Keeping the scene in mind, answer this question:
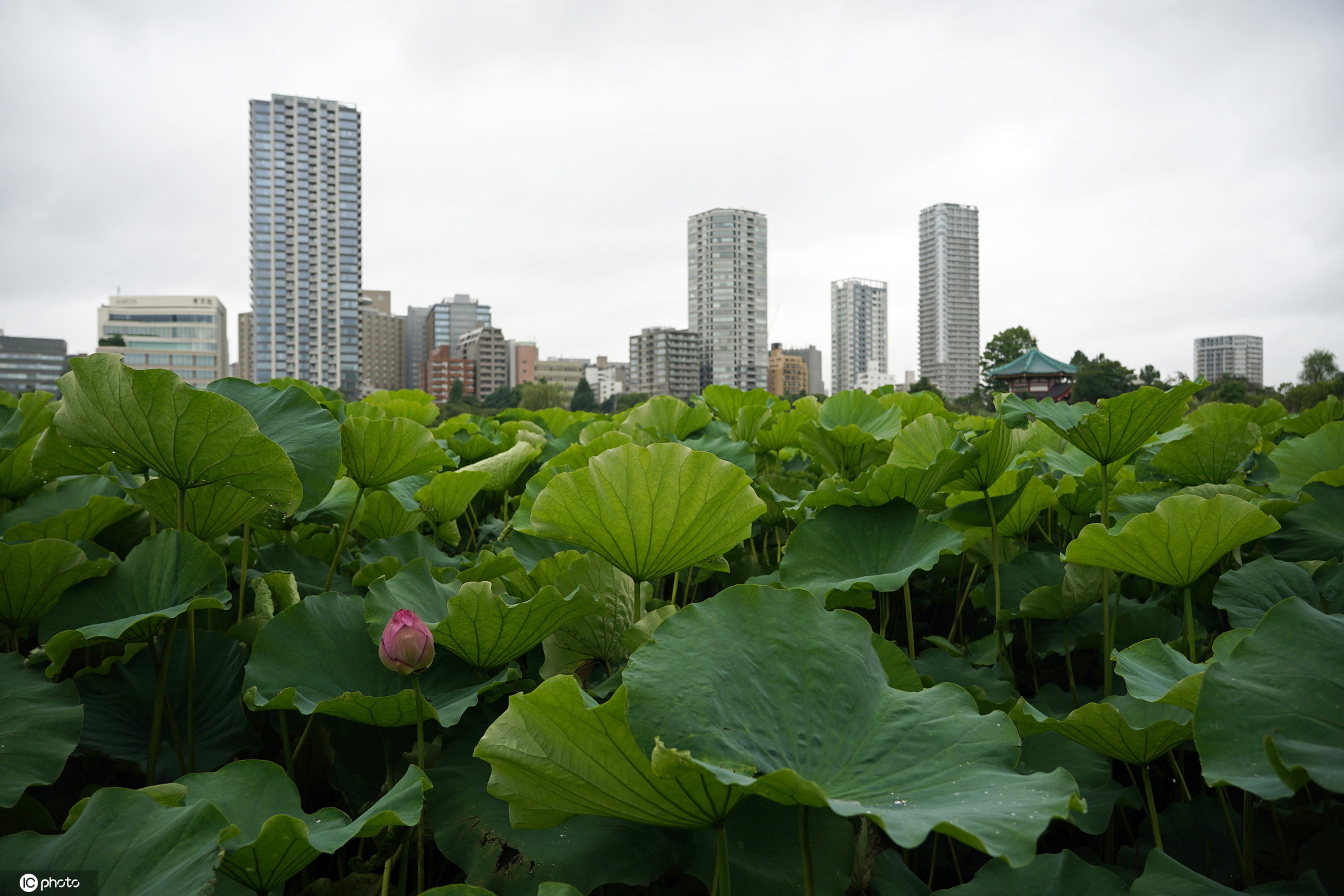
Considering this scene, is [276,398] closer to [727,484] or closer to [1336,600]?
[727,484]

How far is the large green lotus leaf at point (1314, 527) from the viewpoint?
0.97 m

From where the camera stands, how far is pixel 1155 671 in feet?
2.24

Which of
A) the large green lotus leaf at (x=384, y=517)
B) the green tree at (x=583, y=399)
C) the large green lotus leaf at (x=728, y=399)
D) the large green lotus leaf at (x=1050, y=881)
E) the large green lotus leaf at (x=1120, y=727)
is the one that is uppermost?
the green tree at (x=583, y=399)

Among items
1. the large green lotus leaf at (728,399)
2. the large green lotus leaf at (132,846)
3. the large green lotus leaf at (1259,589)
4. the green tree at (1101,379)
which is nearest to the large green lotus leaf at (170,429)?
the large green lotus leaf at (132,846)

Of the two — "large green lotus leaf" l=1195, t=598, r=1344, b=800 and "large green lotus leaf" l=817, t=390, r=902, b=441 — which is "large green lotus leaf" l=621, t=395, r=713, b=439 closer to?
"large green lotus leaf" l=817, t=390, r=902, b=441

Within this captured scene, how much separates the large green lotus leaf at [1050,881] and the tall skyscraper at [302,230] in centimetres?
5966

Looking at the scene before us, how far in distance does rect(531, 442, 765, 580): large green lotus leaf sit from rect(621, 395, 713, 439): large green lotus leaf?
Result: 91 centimetres

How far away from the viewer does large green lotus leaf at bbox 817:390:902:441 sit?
1509mm

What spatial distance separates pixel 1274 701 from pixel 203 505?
109 cm

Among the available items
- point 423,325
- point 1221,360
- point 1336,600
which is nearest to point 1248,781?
point 1336,600

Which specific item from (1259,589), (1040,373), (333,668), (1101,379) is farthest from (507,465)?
(1101,379)

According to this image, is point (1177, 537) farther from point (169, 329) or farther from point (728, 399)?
point (169, 329)

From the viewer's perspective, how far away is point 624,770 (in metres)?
0.51

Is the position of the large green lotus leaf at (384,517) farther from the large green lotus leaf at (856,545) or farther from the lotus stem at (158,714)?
the large green lotus leaf at (856,545)
